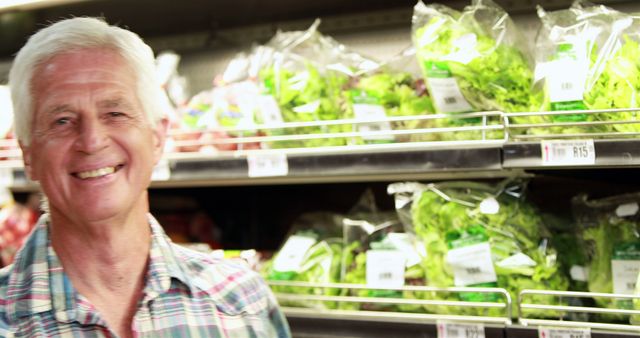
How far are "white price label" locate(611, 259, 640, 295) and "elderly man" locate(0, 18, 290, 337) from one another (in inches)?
33.9

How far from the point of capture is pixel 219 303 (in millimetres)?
1583

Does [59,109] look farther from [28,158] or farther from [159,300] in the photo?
[159,300]

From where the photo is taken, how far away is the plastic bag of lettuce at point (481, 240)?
184cm

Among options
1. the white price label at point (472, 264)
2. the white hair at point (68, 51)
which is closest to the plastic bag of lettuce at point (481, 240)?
the white price label at point (472, 264)

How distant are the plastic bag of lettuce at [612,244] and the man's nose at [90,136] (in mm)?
1135

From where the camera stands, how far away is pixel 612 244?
1.86m

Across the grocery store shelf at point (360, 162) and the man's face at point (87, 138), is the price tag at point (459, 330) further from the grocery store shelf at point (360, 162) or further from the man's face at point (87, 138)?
the man's face at point (87, 138)

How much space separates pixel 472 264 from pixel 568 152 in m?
0.37

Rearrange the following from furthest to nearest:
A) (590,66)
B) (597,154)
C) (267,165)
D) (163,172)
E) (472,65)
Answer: (163,172), (267,165), (472,65), (590,66), (597,154)

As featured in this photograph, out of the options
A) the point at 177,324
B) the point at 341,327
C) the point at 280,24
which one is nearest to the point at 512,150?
the point at 341,327

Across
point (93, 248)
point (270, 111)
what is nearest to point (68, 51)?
point (93, 248)

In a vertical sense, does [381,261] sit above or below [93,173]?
below

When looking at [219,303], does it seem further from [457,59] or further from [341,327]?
[457,59]

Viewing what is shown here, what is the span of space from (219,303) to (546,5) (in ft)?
4.25
